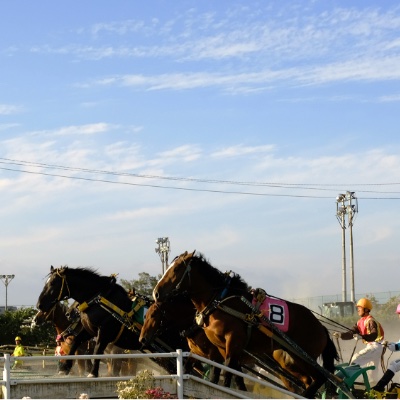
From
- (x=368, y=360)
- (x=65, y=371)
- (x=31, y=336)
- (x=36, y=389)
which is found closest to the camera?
(x=36, y=389)

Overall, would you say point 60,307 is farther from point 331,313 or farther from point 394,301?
point 394,301

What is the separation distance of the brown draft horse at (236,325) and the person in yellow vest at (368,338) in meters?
0.57

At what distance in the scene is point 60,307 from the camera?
62.2ft

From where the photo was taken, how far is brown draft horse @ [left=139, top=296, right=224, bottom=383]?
46.2 feet

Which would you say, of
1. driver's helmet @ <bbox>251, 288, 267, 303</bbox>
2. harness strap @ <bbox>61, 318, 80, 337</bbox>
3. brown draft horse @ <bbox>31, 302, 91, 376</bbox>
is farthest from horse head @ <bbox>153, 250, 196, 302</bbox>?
brown draft horse @ <bbox>31, 302, 91, 376</bbox>

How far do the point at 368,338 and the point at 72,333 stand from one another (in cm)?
A: 671

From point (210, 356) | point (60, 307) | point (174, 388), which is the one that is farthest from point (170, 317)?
point (60, 307)

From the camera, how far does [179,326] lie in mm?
14719

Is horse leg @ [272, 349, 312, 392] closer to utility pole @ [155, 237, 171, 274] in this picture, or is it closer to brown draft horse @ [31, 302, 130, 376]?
brown draft horse @ [31, 302, 130, 376]

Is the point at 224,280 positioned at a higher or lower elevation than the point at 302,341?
higher

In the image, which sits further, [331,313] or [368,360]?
[331,313]

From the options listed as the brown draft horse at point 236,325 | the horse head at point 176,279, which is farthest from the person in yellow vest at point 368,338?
the horse head at point 176,279

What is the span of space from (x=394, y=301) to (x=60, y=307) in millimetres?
30760

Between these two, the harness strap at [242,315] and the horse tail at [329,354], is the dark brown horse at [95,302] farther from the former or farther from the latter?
the horse tail at [329,354]
